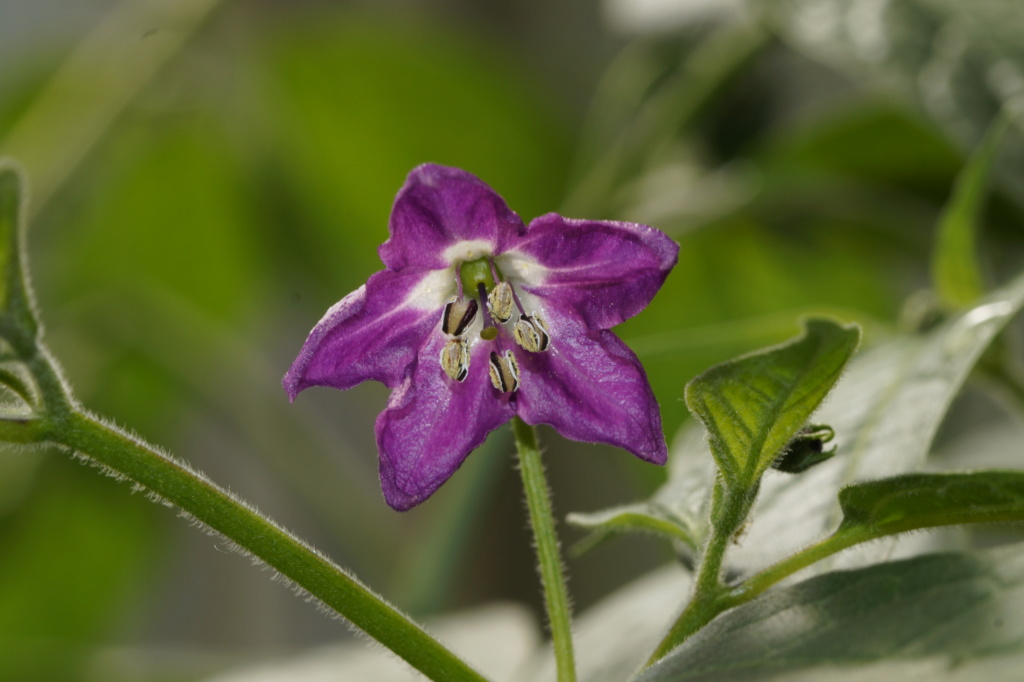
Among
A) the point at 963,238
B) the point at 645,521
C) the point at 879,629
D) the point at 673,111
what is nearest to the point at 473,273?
the point at 645,521

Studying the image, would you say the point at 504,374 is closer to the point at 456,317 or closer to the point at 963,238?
the point at 456,317

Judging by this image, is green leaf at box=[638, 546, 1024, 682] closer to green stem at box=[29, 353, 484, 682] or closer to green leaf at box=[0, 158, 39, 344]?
green stem at box=[29, 353, 484, 682]

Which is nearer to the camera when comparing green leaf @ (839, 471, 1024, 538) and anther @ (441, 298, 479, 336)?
green leaf @ (839, 471, 1024, 538)

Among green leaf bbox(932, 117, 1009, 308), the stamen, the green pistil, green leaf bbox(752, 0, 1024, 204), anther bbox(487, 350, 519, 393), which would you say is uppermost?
green leaf bbox(752, 0, 1024, 204)

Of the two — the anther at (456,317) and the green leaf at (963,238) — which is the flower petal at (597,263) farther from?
the green leaf at (963,238)

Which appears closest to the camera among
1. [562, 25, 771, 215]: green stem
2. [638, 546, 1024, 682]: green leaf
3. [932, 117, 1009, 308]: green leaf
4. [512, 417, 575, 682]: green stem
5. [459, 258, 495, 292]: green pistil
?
[638, 546, 1024, 682]: green leaf

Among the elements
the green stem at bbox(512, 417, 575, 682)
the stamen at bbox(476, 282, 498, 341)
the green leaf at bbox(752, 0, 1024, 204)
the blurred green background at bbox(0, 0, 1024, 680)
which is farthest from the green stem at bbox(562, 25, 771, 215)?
the green stem at bbox(512, 417, 575, 682)

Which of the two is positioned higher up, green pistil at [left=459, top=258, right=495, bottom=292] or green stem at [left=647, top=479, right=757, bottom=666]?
green pistil at [left=459, top=258, right=495, bottom=292]
